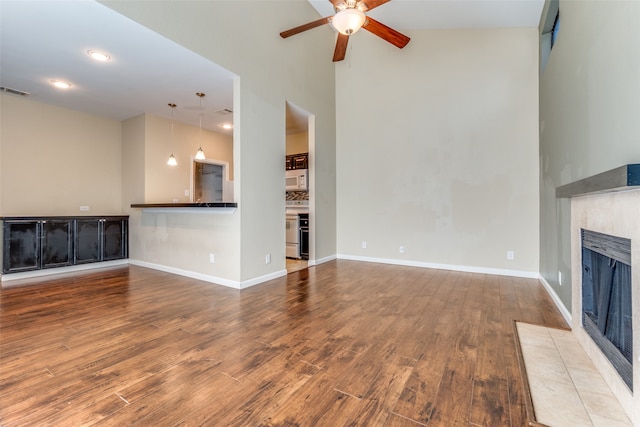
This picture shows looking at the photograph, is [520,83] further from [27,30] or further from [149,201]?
[149,201]

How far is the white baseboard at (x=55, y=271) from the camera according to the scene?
389 centimetres

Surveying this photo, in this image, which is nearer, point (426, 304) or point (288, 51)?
point (426, 304)

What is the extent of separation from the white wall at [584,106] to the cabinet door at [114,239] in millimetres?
6185

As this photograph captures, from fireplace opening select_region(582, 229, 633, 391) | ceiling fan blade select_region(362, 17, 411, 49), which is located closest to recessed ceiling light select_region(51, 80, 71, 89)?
ceiling fan blade select_region(362, 17, 411, 49)

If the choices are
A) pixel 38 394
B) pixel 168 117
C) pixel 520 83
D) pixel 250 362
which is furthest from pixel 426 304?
pixel 168 117

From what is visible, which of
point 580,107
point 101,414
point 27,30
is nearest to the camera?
point 101,414

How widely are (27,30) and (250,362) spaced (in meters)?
3.44

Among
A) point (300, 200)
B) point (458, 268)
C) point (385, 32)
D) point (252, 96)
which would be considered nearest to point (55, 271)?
point (252, 96)

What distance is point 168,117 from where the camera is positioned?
5.18 metres

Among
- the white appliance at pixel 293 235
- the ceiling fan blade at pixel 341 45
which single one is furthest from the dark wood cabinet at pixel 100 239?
the ceiling fan blade at pixel 341 45

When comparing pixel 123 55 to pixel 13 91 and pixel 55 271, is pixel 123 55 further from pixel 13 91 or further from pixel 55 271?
pixel 55 271

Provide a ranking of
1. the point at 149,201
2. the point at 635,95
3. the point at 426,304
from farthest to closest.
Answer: the point at 149,201, the point at 426,304, the point at 635,95

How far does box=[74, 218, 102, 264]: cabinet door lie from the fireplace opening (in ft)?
20.0

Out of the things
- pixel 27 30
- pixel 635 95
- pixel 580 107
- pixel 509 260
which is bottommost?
pixel 509 260
